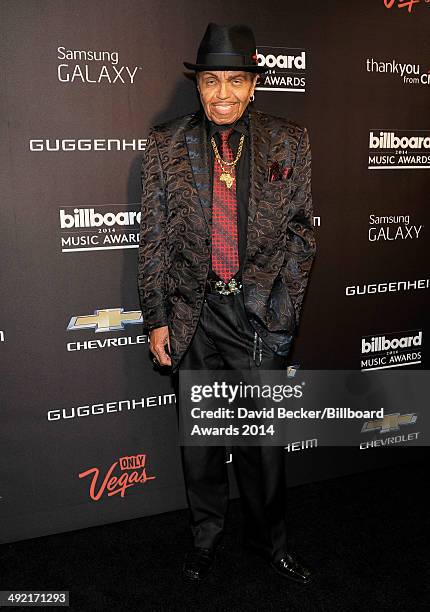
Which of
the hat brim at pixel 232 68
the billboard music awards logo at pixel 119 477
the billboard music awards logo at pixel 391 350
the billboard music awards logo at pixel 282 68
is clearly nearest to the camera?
the hat brim at pixel 232 68

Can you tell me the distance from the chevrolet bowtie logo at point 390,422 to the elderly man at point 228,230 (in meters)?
0.96

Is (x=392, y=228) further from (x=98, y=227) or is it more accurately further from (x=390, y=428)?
(x=98, y=227)

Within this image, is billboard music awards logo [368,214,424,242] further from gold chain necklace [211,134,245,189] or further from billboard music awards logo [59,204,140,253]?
billboard music awards logo [59,204,140,253]

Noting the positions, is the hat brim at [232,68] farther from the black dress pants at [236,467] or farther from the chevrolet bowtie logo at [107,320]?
the chevrolet bowtie logo at [107,320]

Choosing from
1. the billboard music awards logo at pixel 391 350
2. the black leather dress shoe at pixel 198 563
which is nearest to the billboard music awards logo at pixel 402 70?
the billboard music awards logo at pixel 391 350

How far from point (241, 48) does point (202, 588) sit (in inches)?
72.1

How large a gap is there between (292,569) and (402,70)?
2.12m

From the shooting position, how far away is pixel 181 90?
2494 mm

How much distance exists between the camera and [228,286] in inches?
85.4

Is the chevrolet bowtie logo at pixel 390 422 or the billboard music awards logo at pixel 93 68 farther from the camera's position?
the chevrolet bowtie logo at pixel 390 422

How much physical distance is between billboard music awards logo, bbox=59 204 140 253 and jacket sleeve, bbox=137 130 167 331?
344 mm

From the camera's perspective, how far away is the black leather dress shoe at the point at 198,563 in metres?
2.29

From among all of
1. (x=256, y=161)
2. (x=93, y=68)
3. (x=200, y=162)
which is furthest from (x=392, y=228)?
(x=93, y=68)

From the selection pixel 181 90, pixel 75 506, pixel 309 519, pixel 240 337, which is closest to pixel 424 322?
pixel 309 519
